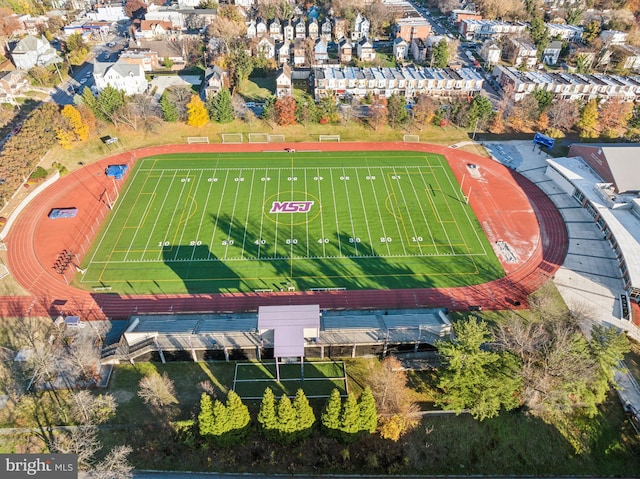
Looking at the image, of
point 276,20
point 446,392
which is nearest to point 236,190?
point 446,392

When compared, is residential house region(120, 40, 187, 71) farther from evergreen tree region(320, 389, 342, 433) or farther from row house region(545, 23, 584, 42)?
row house region(545, 23, 584, 42)

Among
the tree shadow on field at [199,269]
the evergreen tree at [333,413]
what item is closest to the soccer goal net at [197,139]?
the tree shadow on field at [199,269]

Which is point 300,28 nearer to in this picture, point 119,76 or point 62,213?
point 119,76

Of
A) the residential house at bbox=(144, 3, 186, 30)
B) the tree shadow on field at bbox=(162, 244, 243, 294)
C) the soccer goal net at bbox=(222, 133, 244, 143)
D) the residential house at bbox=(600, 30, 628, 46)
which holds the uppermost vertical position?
the residential house at bbox=(600, 30, 628, 46)

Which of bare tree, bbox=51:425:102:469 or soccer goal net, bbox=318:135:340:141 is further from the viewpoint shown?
soccer goal net, bbox=318:135:340:141

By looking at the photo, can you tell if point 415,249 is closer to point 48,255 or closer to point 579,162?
point 579,162

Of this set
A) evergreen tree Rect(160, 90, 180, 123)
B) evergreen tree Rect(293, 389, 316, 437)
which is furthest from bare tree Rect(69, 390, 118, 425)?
evergreen tree Rect(160, 90, 180, 123)

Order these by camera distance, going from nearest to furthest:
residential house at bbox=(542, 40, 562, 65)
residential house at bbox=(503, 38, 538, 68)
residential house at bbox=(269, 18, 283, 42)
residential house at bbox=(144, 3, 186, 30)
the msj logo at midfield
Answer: the msj logo at midfield → residential house at bbox=(503, 38, 538, 68) → residential house at bbox=(542, 40, 562, 65) → residential house at bbox=(269, 18, 283, 42) → residential house at bbox=(144, 3, 186, 30)

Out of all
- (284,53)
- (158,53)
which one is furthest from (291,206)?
(158,53)
